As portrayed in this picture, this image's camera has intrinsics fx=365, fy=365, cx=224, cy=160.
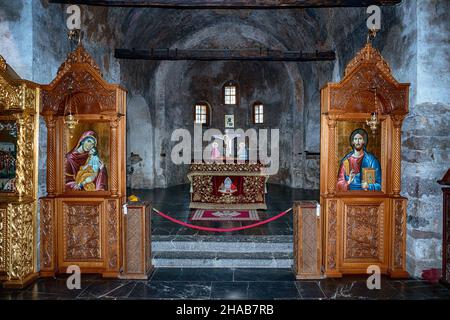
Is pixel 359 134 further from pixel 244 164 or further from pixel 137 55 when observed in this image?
pixel 137 55

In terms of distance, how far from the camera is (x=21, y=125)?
505cm

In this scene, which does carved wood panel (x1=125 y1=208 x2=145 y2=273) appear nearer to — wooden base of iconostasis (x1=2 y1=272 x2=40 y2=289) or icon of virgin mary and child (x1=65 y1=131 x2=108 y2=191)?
icon of virgin mary and child (x1=65 y1=131 x2=108 y2=191)

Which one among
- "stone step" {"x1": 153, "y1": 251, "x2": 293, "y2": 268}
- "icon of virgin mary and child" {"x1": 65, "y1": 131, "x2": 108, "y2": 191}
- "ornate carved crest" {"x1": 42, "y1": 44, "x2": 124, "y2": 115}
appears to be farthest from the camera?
"stone step" {"x1": 153, "y1": 251, "x2": 293, "y2": 268}

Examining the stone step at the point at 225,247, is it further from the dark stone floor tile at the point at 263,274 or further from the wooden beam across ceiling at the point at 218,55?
the wooden beam across ceiling at the point at 218,55

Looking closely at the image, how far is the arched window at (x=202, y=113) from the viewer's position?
1650cm

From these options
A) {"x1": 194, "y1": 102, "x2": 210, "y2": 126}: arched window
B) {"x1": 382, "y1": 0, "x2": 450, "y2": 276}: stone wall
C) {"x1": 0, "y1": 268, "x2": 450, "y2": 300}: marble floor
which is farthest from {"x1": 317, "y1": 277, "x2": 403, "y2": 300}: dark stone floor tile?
{"x1": 194, "y1": 102, "x2": 210, "y2": 126}: arched window

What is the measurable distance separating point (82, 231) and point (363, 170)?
4385 mm

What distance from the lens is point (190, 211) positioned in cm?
894

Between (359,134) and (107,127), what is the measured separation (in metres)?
3.89

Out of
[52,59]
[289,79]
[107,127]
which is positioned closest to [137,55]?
[52,59]

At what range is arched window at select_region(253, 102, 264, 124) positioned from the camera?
1648 centimetres

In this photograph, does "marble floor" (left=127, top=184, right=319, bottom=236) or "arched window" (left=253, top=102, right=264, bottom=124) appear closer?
"marble floor" (left=127, top=184, right=319, bottom=236)

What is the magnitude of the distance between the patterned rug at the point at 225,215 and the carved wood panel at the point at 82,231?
9.28ft

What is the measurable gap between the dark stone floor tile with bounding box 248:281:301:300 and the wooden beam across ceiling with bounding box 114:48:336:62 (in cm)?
625
